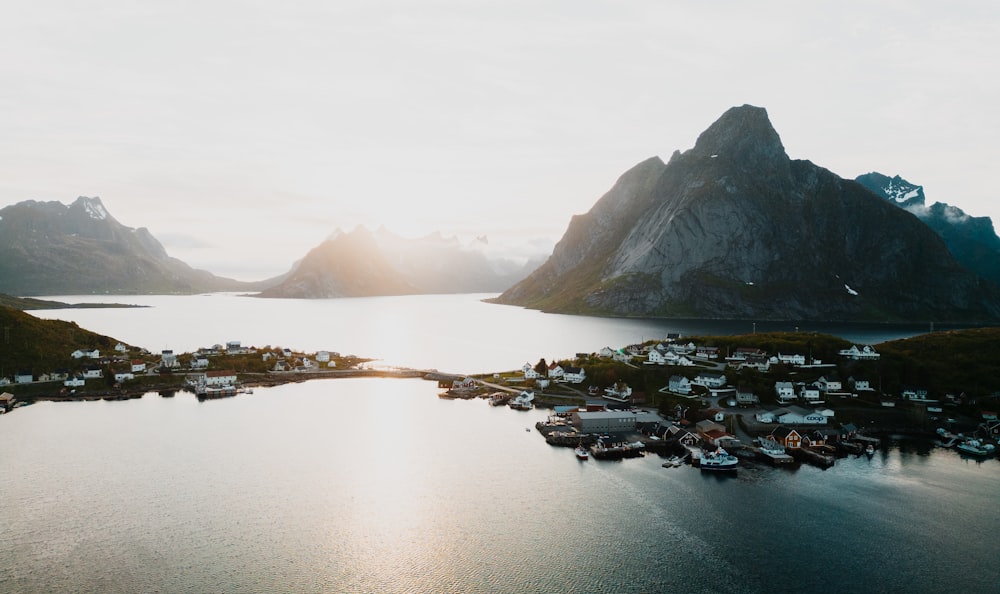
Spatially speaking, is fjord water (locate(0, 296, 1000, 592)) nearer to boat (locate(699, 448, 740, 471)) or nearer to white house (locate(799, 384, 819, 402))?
boat (locate(699, 448, 740, 471))

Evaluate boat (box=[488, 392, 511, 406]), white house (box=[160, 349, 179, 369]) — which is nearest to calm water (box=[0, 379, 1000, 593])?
boat (box=[488, 392, 511, 406])

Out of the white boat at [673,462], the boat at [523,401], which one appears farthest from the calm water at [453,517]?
the boat at [523,401]

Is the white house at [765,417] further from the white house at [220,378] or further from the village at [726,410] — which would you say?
the white house at [220,378]

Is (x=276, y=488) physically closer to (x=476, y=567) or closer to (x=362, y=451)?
(x=362, y=451)

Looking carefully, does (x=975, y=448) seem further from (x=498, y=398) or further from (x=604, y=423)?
(x=498, y=398)

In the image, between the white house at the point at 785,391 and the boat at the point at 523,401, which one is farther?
the boat at the point at 523,401

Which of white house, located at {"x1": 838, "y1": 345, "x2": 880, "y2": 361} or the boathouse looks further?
white house, located at {"x1": 838, "y1": 345, "x2": 880, "y2": 361}

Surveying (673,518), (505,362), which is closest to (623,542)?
(673,518)
